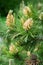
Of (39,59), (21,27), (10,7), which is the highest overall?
(10,7)

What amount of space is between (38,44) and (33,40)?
33 mm

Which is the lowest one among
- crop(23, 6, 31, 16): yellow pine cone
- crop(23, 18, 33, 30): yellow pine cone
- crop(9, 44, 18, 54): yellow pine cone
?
crop(9, 44, 18, 54): yellow pine cone

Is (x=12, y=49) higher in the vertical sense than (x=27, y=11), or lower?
lower

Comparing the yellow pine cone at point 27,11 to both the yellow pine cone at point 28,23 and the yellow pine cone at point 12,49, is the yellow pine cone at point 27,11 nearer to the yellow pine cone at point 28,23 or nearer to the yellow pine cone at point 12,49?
the yellow pine cone at point 28,23

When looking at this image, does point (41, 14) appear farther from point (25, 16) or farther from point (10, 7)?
point (10, 7)

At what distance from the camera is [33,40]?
1.27m

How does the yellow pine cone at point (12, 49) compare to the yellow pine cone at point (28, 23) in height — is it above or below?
below

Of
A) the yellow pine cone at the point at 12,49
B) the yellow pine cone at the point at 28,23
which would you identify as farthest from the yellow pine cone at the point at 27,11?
Result: the yellow pine cone at the point at 12,49

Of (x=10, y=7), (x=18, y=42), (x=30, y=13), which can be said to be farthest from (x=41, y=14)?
(x=10, y=7)

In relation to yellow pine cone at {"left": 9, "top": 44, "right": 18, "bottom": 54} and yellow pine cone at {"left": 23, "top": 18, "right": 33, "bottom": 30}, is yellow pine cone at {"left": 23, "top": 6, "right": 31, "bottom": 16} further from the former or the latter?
yellow pine cone at {"left": 9, "top": 44, "right": 18, "bottom": 54}

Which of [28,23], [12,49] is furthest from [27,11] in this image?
[12,49]

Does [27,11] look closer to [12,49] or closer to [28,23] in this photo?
[28,23]

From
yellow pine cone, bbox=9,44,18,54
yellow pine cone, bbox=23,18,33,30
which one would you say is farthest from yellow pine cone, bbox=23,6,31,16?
yellow pine cone, bbox=9,44,18,54

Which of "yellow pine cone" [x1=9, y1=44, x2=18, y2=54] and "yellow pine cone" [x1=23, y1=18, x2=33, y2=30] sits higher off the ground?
"yellow pine cone" [x1=23, y1=18, x2=33, y2=30]
